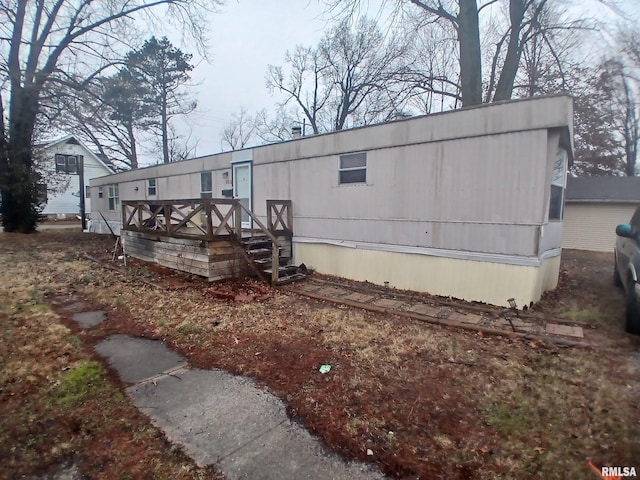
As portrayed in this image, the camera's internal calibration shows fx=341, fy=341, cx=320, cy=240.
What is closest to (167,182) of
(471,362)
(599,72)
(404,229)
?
(404,229)

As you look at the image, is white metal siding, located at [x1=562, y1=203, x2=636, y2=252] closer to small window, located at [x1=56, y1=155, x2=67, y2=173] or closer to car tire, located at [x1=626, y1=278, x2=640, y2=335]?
car tire, located at [x1=626, y1=278, x2=640, y2=335]

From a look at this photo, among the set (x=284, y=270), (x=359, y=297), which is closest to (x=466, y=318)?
(x=359, y=297)

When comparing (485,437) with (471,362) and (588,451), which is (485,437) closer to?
(588,451)

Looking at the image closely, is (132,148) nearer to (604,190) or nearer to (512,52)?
(512,52)

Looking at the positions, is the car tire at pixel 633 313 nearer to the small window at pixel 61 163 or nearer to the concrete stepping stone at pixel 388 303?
the concrete stepping stone at pixel 388 303

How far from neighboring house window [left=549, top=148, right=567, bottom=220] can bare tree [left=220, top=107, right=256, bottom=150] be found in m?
33.1

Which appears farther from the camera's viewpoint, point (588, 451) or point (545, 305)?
point (545, 305)

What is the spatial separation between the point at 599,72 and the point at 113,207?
81.2 feet

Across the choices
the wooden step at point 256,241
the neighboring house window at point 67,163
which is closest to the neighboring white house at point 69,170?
the neighboring house window at point 67,163

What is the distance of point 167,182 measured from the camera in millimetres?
12727

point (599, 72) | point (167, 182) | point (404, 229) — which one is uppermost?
point (599, 72)

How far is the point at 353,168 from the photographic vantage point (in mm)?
7543

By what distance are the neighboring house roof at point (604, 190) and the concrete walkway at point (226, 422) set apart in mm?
17590

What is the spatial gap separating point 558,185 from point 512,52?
9297 mm
